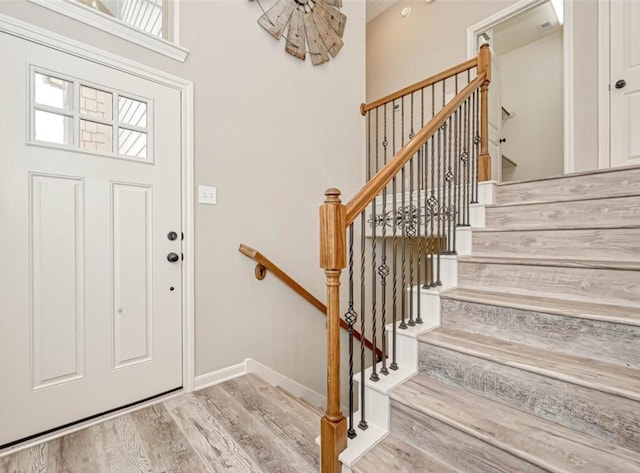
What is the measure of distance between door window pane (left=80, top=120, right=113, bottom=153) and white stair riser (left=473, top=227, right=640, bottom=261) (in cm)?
219

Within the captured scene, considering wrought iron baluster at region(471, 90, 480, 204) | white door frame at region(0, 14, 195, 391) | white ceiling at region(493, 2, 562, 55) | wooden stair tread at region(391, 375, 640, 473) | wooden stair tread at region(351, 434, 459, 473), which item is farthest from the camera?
white ceiling at region(493, 2, 562, 55)

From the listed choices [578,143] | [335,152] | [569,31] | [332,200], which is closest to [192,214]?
[332,200]

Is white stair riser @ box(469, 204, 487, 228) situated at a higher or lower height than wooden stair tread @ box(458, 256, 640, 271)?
higher

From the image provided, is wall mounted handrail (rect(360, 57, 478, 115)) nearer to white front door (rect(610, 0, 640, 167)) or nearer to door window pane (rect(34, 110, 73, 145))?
white front door (rect(610, 0, 640, 167))

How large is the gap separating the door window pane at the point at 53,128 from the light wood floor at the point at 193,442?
1423 mm

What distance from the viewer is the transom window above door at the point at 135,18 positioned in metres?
1.52

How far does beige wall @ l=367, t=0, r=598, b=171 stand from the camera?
2674mm

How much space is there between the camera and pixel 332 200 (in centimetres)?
113

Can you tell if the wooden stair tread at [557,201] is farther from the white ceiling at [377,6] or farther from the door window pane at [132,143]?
the white ceiling at [377,6]

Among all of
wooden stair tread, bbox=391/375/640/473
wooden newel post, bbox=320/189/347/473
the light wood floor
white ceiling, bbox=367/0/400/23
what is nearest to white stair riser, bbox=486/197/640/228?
wooden stair tread, bbox=391/375/640/473

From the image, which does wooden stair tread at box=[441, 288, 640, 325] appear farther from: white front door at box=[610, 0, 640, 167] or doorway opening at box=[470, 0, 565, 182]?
doorway opening at box=[470, 0, 565, 182]

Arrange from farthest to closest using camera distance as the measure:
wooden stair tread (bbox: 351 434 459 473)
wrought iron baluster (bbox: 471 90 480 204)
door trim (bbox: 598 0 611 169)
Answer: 1. door trim (bbox: 598 0 611 169)
2. wrought iron baluster (bbox: 471 90 480 204)
3. wooden stair tread (bbox: 351 434 459 473)

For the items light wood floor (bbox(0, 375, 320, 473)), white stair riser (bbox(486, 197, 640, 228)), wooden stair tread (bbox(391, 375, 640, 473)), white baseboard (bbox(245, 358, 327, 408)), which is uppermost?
white stair riser (bbox(486, 197, 640, 228))

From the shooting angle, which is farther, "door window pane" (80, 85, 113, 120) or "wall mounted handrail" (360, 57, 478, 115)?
"wall mounted handrail" (360, 57, 478, 115)
